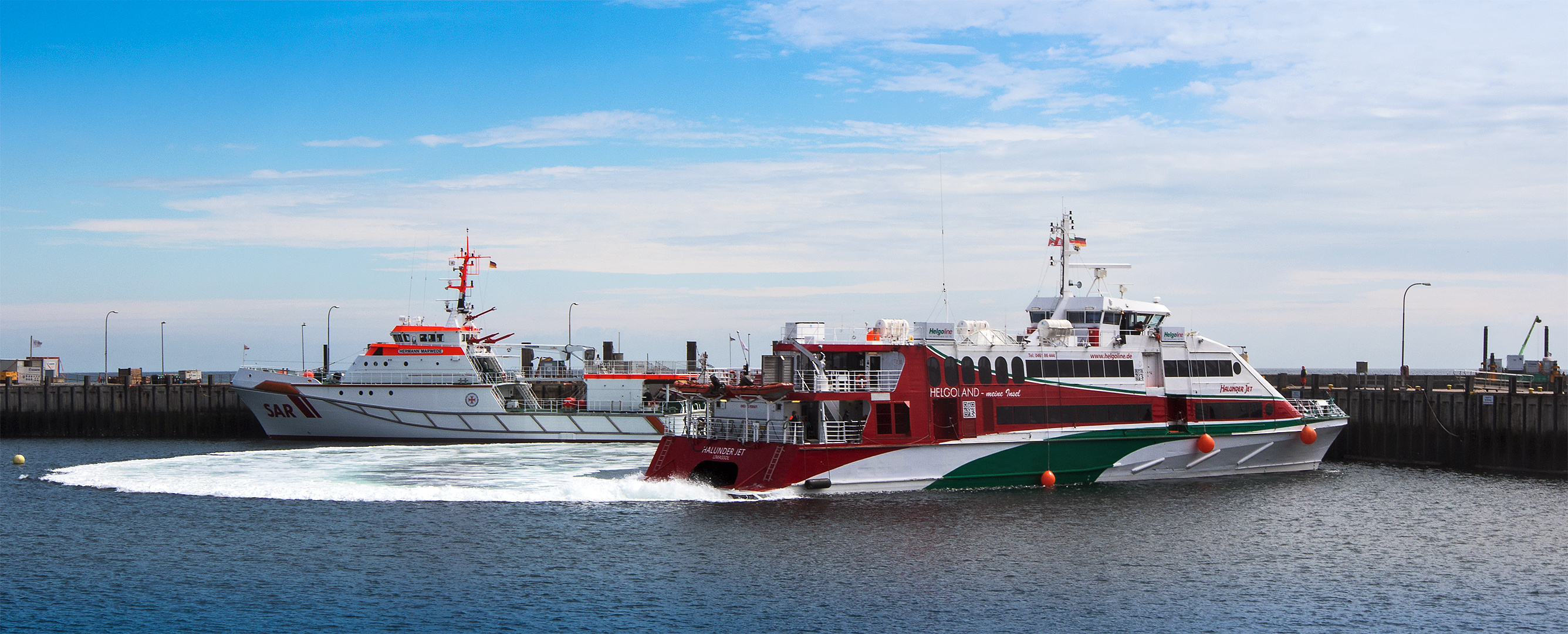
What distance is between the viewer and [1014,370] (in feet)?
103

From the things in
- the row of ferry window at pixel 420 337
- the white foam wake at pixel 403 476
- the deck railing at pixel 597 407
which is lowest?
the white foam wake at pixel 403 476

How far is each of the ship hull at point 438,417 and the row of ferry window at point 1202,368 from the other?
2257cm

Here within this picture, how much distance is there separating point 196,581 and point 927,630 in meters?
13.0

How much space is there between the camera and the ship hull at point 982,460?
29.7 m

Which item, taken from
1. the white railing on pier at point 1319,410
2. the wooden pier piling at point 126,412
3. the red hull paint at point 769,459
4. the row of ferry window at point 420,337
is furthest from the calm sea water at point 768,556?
the wooden pier piling at point 126,412

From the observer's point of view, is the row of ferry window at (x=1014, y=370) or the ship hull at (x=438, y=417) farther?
the ship hull at (x=438, y=417)

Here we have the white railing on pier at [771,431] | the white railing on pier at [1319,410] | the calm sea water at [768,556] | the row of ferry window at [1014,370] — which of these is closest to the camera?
the calm sea water at [768,556]

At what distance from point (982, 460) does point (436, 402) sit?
2666cm

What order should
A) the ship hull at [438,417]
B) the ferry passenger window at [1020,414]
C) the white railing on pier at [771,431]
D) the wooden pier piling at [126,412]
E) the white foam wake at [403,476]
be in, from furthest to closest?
the wooden pier piling at [126,412] → the ship hull at [438,417] → the ferry passenger window at [1020,414] → the white foam wake at [403,476] → the white railing on pier at [771,431]

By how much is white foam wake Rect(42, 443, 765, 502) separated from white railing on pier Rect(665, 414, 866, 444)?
162 cm

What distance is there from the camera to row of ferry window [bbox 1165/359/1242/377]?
3338 centimetres

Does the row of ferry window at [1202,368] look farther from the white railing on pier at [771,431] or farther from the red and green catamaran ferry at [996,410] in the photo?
the white railing on pier at [771,431]

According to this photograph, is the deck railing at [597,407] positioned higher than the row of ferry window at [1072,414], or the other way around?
the row of ferry window at [1072,414]

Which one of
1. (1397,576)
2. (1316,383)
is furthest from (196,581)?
(1316,383)
